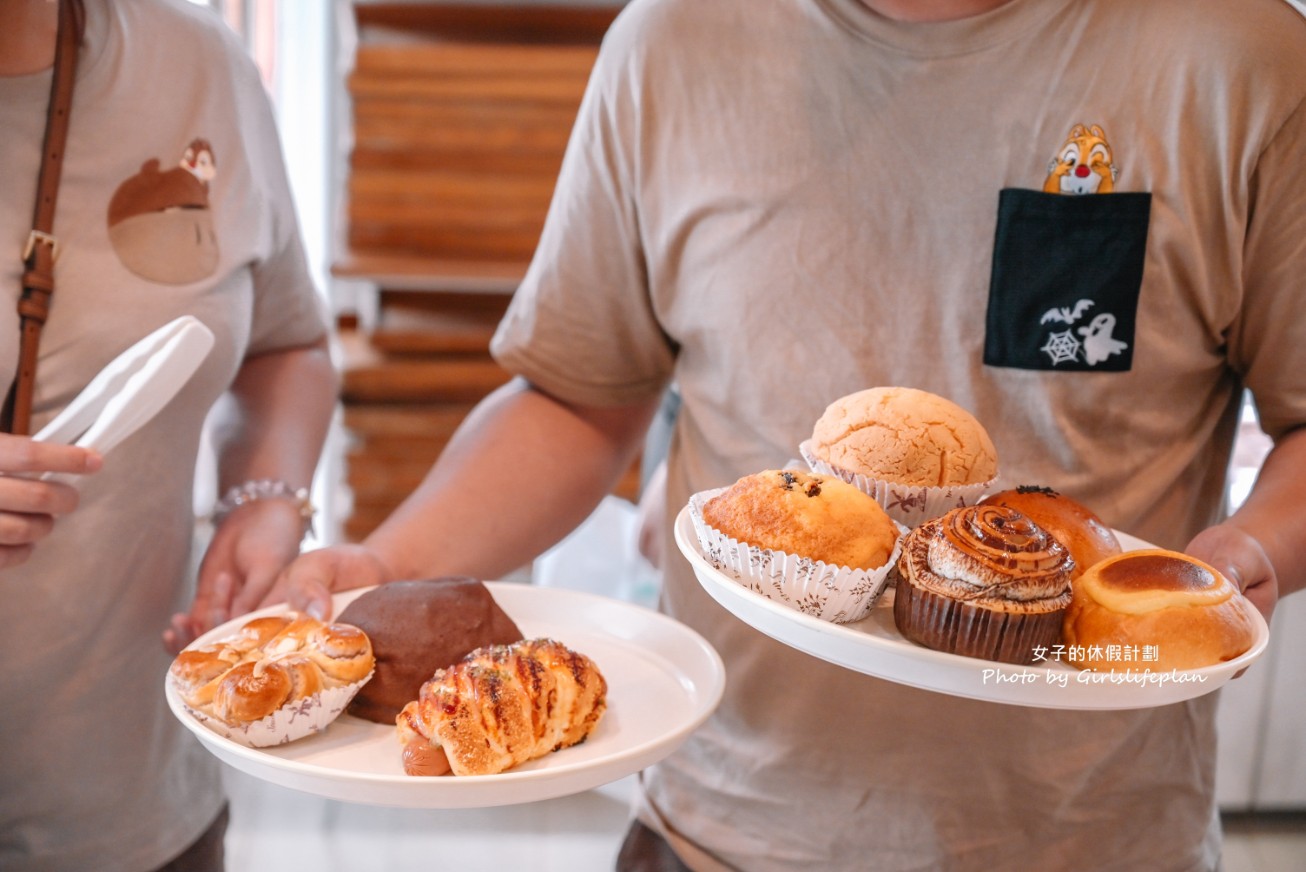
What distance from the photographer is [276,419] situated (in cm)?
152

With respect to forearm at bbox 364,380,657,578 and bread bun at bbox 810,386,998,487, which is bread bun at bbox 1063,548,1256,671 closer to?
bread bun at bbox 810,386,998,487

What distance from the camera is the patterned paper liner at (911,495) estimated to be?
1019mm

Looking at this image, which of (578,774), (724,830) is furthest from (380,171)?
(578,774)

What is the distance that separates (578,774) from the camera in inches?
32.3

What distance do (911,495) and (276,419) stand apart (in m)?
0.88

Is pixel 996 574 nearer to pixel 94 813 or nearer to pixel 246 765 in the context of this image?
pixel 246 765

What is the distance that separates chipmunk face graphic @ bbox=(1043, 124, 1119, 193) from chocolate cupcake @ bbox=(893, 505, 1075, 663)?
1.27ft

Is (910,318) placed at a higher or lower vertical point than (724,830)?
higher

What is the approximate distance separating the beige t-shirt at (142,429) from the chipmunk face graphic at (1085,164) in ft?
3.06

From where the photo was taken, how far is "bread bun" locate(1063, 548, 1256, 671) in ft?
2.70

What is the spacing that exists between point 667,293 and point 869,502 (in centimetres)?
41

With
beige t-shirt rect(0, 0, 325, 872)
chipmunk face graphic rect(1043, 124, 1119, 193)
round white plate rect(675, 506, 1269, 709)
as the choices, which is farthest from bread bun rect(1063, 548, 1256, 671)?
beige t-shirt rect(0, 0, 325, 872)

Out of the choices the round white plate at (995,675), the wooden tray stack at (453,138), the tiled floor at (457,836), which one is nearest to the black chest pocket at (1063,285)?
the round white plate at (995,675)

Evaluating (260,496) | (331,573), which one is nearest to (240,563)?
(260,496)
